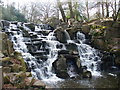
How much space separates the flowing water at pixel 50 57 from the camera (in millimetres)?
7059

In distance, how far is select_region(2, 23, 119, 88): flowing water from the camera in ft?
23.2

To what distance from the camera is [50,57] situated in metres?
9.45

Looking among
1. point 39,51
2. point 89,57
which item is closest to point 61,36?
point 39,51

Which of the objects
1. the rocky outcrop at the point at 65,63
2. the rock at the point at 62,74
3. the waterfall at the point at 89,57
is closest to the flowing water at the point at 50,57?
the waterfall at the point at 89,57

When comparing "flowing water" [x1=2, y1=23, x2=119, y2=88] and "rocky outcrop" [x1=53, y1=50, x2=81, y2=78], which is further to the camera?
"rocky outcrop" [x1=53, y1=50, x2=81, y2=78]

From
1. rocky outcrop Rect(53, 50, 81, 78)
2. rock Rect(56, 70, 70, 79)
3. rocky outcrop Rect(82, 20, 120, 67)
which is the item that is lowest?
rock Rect(56, 70, 70, 79)

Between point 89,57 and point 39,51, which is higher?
point 39,51

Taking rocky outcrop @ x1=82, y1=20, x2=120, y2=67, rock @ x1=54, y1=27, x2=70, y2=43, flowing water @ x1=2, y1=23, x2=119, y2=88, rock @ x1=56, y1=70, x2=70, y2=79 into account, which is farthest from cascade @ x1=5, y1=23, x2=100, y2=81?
rocky outcrop @ x1=82, y1=20, x2=120, y2=67

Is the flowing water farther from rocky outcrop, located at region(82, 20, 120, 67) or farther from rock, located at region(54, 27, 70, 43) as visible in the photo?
rocky outcrop, located at region(82, 20, 120, 67)

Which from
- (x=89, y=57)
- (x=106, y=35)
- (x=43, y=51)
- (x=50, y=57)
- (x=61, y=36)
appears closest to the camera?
(x=50, y=57)

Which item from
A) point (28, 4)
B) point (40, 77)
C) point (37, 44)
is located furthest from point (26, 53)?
point (28, 4)

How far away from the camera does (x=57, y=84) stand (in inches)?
265

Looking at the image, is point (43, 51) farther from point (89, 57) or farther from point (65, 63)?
point (89, 57)

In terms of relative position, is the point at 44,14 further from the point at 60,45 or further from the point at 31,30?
the point at 60,45
